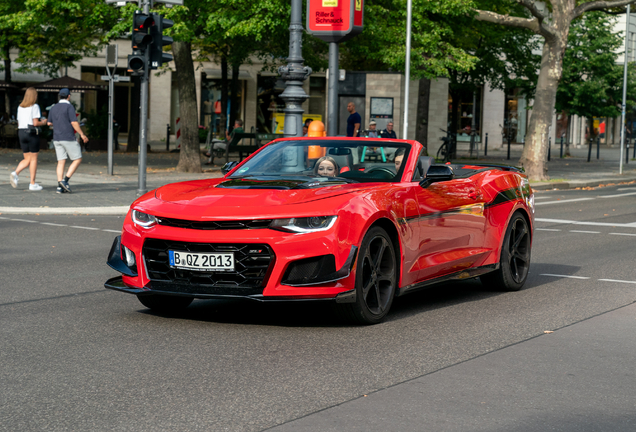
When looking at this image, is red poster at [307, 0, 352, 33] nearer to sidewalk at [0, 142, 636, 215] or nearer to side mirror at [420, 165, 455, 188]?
sidewalk at [0, 142, 636, 215]

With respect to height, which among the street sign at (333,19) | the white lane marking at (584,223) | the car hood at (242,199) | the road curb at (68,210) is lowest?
the road curb at (68,210)

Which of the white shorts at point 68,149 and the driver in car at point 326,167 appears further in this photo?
the white shorts at point 68,149

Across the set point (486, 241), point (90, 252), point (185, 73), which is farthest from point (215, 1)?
point (486, 241)

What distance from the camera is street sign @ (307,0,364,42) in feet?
57.5

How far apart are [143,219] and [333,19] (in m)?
11.8

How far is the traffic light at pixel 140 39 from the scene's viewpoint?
16484mm

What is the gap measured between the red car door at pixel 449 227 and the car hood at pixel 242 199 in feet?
1.92

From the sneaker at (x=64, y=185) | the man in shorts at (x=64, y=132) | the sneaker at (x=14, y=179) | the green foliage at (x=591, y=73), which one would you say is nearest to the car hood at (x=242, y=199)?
the sneaker at (x=64, y=185)

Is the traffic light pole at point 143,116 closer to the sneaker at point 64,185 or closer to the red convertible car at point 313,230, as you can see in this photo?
the sneaker at point 64,185

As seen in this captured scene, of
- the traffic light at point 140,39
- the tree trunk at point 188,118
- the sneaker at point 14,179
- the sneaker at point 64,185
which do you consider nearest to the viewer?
the traffic light at point 140,39

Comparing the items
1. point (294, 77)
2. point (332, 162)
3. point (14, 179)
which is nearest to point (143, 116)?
point (294, 77)

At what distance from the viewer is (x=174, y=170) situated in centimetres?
2586

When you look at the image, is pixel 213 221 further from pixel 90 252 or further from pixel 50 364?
pixel 90 252

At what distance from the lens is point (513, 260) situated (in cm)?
855
